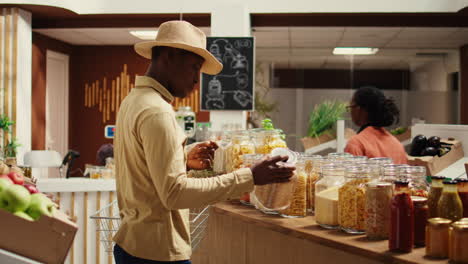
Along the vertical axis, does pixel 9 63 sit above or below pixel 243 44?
below

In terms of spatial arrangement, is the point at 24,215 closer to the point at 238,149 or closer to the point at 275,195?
the point at 275,195

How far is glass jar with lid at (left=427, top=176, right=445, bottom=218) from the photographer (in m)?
1.57

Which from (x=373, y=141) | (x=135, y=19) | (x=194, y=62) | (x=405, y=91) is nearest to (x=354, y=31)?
(x=405, y=91)

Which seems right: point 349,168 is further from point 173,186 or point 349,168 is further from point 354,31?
point 354,31

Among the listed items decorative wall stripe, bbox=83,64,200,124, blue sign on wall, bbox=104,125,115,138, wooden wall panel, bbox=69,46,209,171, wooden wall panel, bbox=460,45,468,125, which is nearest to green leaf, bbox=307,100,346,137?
wooden wall panel, bbox=460,45,468,125

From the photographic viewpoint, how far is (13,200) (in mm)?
1228

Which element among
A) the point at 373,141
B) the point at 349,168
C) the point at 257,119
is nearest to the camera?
the point at 349,168

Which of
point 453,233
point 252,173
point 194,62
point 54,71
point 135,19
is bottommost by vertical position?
point 453,233

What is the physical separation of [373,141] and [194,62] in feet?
5.69

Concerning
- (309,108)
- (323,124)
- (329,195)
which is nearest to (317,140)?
(323,124)

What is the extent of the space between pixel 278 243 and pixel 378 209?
20.0 inches

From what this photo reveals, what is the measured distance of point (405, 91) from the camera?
8.95 metres

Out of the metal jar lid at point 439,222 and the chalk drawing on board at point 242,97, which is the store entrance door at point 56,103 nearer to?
the chalk drawing on board at point 242,97

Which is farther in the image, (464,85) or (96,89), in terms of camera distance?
(96,89)
